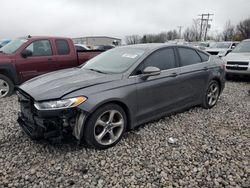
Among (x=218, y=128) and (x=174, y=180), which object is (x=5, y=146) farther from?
(x=218, y=128)

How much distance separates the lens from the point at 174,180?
8.00ft

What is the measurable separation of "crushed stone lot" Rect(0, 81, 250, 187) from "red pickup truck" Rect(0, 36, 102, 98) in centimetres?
225

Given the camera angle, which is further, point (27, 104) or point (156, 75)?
point (156, 75)

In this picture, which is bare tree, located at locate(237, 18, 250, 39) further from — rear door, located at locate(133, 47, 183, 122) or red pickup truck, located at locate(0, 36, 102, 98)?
rear door, located at locate(133, 47, 183, 122)

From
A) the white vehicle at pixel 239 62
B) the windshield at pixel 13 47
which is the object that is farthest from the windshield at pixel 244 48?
the windshield at pixel 13 47

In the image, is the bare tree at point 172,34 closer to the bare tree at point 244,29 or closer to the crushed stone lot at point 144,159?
the bare tree at point 244,29

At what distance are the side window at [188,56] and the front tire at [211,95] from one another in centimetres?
74

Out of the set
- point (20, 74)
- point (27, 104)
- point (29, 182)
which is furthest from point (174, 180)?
point (20, 74)

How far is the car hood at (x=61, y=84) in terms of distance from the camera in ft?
8.92

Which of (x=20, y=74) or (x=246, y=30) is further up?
(x=246, y=30)

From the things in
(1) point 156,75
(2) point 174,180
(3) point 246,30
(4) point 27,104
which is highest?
(3) point 246,30

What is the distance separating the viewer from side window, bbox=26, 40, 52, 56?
19.8ft

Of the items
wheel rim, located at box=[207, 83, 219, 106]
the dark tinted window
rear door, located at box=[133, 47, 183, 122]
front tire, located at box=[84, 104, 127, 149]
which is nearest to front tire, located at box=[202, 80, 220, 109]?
wheel rim, located at box=[207, 83, 219, 106]

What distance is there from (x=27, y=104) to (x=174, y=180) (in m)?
2.24
